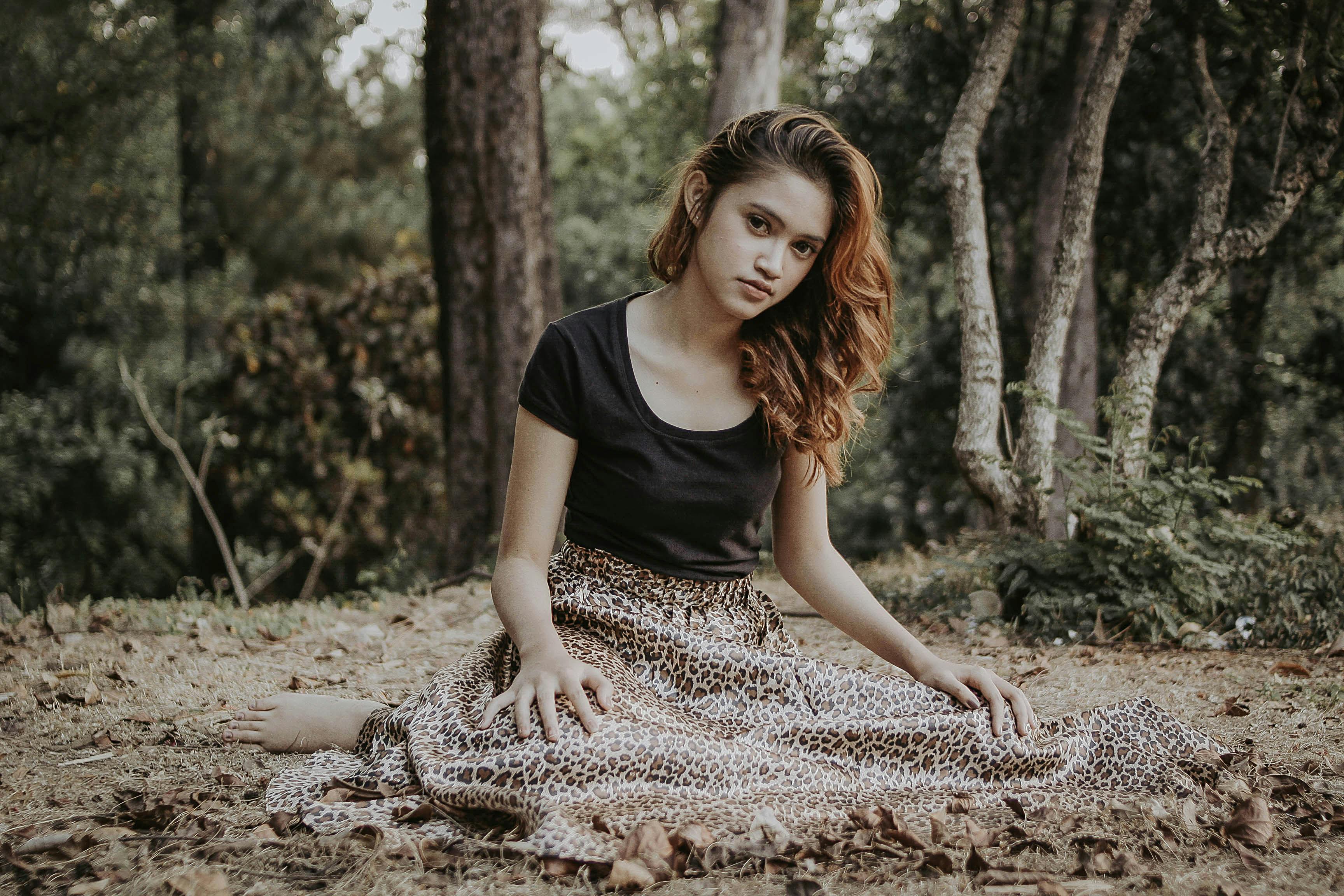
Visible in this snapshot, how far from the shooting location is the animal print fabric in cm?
192

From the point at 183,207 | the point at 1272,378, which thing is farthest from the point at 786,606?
the point at 183,207

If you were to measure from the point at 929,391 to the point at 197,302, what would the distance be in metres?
8.14

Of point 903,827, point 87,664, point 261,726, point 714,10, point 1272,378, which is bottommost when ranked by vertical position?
point 87,664

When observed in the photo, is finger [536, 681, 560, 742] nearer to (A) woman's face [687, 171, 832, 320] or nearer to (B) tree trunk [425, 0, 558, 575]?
(A) woman's face [687, 171, 832, 320]

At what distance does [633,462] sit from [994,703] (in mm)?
949

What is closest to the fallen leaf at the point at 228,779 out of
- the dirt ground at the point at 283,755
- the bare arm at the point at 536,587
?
the dirt ground at the point at 283,755

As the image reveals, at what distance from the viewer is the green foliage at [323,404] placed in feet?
28.2

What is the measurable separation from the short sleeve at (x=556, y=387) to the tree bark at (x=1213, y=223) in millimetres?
2909

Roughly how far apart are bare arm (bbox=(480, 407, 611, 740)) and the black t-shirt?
0.06 meters

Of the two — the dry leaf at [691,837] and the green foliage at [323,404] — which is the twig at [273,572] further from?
the dry leaf at [691,837]

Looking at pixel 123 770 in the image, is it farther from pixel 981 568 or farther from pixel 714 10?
pixel 714 10

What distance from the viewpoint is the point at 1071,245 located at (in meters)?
4.28

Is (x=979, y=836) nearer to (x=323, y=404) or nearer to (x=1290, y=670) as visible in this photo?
(x=1290, y=670)

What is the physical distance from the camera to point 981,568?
4.39m
